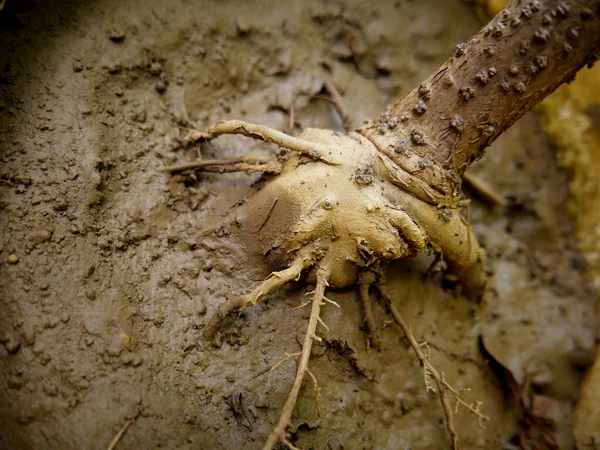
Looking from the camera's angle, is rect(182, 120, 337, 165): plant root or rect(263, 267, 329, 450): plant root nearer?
rect(263, 267, 329, 450): plant root

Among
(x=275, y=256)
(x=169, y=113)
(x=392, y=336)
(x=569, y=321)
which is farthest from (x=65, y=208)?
(x=569, y=321)

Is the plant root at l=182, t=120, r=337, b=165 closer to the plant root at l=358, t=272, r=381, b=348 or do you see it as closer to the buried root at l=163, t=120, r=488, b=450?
the buried root at l=163, t=120, r=488, b=450

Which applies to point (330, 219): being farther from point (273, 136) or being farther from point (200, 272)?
point (200, 272)

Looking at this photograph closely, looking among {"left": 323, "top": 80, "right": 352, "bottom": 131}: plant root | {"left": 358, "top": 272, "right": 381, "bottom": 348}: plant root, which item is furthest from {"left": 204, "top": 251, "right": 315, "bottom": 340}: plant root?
{"left": 323, "top": 80, "right": 352, "bottom": 131}: plant root

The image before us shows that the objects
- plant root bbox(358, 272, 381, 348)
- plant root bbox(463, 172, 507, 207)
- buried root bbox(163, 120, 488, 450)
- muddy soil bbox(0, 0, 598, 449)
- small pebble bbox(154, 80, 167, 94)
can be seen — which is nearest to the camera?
muddy soil bbox(0, 0, 598, 449)

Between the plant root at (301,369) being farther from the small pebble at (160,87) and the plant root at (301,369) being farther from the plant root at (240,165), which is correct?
the small pebble at (160,87)
